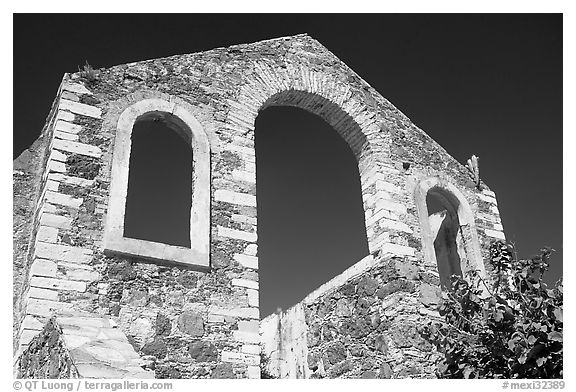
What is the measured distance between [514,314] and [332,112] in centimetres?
479

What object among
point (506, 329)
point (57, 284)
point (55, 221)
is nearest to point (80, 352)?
point (57, 284)

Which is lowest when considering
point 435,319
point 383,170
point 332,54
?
point 435,319

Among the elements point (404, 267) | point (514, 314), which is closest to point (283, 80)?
point (404, 267)

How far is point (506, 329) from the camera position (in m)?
4.92

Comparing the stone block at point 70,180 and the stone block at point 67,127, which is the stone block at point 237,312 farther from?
the stone block at point 67,127

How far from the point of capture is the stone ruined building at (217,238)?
226 inches

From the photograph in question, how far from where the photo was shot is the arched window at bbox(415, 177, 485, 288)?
29.7ft

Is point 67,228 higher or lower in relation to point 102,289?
higher

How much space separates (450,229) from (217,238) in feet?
15.2

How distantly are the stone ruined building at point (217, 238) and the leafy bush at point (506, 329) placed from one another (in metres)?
1.02

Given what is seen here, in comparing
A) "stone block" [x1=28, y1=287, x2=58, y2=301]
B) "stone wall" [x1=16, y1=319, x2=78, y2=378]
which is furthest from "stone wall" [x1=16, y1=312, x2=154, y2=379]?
"stone block" [x1=28, y1=287, x2=58, y2=301]

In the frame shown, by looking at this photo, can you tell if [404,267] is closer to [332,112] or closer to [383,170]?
[383,170]

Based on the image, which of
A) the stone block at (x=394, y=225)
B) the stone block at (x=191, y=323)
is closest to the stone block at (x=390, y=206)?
the stone block at (x=394, y=225)

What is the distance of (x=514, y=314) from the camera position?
4.96 m
